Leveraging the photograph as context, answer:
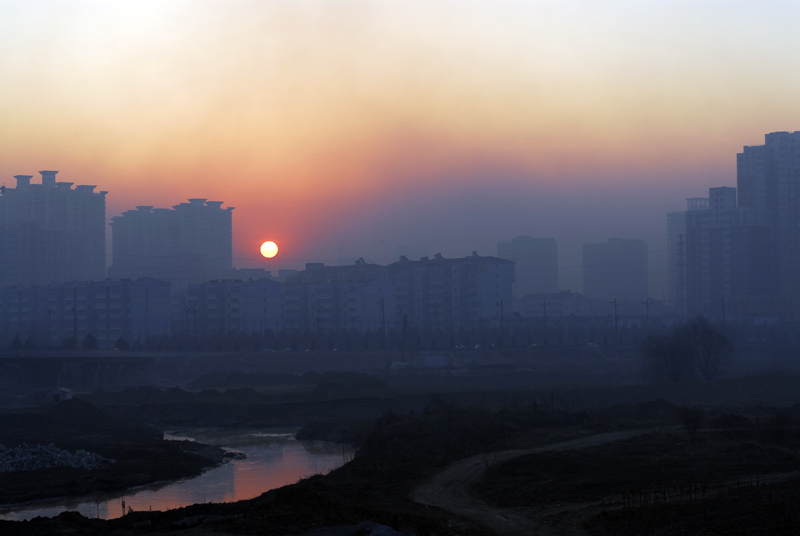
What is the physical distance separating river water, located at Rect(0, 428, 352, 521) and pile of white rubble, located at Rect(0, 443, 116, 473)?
11.1ft

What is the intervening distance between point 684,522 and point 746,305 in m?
124

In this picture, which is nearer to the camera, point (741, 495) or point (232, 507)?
point (741, 495)

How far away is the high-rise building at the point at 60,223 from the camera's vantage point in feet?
551

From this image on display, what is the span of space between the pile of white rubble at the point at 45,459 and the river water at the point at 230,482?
3.37 meters

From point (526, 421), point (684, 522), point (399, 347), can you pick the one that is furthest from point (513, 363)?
point (684, 522)

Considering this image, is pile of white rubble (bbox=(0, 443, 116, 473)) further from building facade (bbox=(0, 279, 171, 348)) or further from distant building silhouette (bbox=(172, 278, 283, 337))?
distant building silhouette (bbox=(172, 278, 283, 337))

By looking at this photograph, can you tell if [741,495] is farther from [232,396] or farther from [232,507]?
[232,396]

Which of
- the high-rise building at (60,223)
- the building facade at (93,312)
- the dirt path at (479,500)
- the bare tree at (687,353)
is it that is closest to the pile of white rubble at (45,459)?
the dirt path at (479,500)

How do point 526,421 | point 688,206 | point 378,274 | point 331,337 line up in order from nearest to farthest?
point 526,421 → point 331,337 → point 378,274 → point 688,206

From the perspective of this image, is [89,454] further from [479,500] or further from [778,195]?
[778,195]

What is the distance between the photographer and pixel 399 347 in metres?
94.1

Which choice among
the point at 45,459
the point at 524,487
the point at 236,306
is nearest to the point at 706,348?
the point at 524,487

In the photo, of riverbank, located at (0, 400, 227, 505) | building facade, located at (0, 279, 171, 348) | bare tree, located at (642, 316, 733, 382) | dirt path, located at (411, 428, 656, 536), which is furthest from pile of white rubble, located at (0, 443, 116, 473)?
building facade, located at (0, 279, 171, 348)

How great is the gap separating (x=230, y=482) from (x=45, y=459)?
6.21 metres
